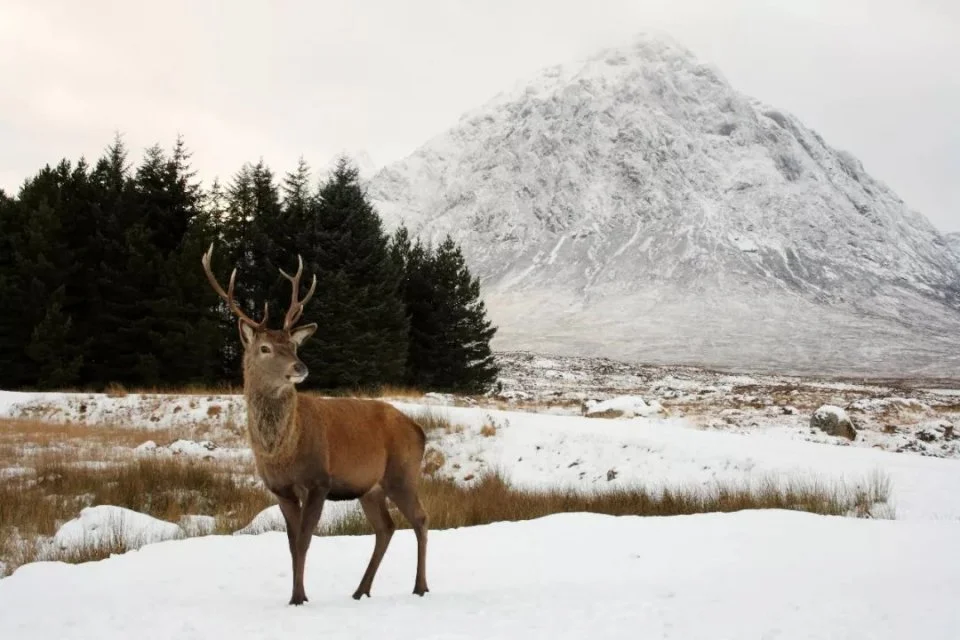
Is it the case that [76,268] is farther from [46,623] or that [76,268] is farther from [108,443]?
[46,623]

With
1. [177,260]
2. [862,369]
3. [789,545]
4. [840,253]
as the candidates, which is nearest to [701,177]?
[840,253]

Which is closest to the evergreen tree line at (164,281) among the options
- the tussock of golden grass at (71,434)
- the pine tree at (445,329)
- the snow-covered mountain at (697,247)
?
the pine tree at (445,329)

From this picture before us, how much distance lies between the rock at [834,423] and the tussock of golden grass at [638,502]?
8.54 m

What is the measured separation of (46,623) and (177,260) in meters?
23.0

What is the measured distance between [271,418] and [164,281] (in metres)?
22.6

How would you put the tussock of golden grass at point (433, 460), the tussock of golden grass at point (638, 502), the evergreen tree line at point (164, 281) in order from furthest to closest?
1. the evergreen tree line at point (164, 281)
2. the tussock of golden grass at point (433, 460)
3. the tussock of golden grass at point (638, 502)

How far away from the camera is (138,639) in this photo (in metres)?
3.21

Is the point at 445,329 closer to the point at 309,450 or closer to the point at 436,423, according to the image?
the point at 436,423

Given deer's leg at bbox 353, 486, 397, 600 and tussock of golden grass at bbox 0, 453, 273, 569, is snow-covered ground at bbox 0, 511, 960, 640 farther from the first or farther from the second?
tussock of golden grass at bbox 0, 453, 273, 569

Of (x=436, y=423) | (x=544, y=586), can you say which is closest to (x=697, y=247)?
(x=436, y=423)

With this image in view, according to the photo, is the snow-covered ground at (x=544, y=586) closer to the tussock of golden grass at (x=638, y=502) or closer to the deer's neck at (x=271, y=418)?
the deer's neck at (x=271, y=418)

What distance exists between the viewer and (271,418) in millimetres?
3980

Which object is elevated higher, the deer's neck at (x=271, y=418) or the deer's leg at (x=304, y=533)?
the deer's neck at (x=271, y=418)

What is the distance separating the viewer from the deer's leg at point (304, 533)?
3.84m
